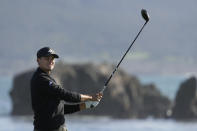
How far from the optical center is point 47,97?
14195mm

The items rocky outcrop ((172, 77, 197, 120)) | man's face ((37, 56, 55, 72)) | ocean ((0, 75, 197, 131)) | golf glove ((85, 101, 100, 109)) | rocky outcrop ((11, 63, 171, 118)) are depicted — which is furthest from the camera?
rocky outcrop ((11, 63, 171, 118))

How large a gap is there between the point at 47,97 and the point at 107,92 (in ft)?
312

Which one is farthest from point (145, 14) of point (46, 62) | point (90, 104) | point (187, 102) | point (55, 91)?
point (187, 102)

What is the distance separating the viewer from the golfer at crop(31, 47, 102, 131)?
46.3ft

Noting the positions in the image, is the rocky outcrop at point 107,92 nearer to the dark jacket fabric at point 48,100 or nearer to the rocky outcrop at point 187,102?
the rocky outcrop at point 187,102

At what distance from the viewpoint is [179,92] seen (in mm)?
102312

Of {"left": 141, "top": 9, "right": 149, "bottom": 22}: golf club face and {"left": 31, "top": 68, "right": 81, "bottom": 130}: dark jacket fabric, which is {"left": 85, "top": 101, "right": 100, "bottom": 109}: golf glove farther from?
{"left": 141, "top": 9, "right": 149, "bottom": 22}: golf club face

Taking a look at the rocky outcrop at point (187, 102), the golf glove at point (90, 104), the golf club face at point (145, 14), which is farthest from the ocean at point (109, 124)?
A: the golf glove at point (90, 104)

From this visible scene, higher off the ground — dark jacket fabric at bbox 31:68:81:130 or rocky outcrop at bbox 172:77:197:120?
rocky outcrop at bbox 172:77:197:120

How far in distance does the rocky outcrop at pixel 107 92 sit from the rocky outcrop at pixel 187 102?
905 centimetres

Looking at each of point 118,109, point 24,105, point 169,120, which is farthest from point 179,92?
point 24,105

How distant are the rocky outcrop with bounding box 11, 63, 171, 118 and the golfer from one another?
300ft

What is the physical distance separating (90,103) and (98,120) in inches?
3515

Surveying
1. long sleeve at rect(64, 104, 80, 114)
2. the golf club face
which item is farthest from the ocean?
long sleeve at rect(64, 104, 80, 114)
